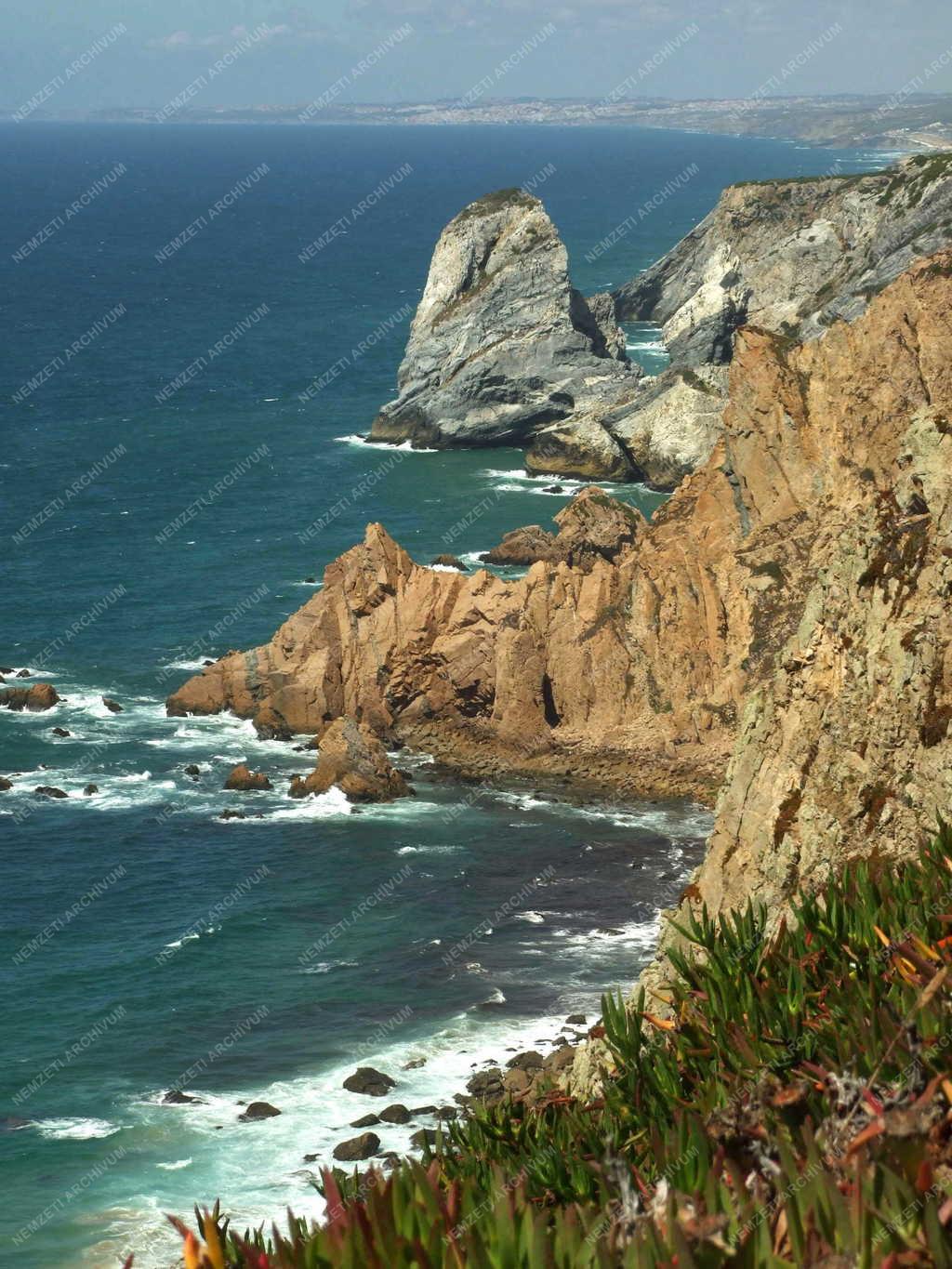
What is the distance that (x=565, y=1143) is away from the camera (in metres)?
15.2

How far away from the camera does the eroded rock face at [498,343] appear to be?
120 meters

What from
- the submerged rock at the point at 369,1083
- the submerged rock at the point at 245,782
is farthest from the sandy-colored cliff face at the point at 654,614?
the submerged rock at the point at 369,1083

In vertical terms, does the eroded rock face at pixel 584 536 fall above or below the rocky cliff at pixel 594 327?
below

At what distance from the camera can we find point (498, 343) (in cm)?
12162

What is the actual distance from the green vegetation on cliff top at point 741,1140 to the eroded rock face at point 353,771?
143 ft

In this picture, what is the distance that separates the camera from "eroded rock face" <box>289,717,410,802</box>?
61.5m

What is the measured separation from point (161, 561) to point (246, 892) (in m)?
40.1

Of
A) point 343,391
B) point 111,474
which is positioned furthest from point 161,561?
point 343,391

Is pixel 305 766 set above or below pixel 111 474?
below

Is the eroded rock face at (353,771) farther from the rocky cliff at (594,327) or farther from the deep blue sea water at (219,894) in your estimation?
the rocky cliff at (594,327)

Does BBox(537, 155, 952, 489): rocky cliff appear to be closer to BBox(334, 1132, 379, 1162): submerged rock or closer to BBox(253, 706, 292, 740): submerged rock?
BBox(253, 706, 292, 740): submerged rock

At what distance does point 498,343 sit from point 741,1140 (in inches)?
4435

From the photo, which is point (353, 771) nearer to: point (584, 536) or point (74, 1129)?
point (74, 1129)

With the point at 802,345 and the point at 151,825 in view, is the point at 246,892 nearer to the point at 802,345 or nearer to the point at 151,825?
the point at 151,825
